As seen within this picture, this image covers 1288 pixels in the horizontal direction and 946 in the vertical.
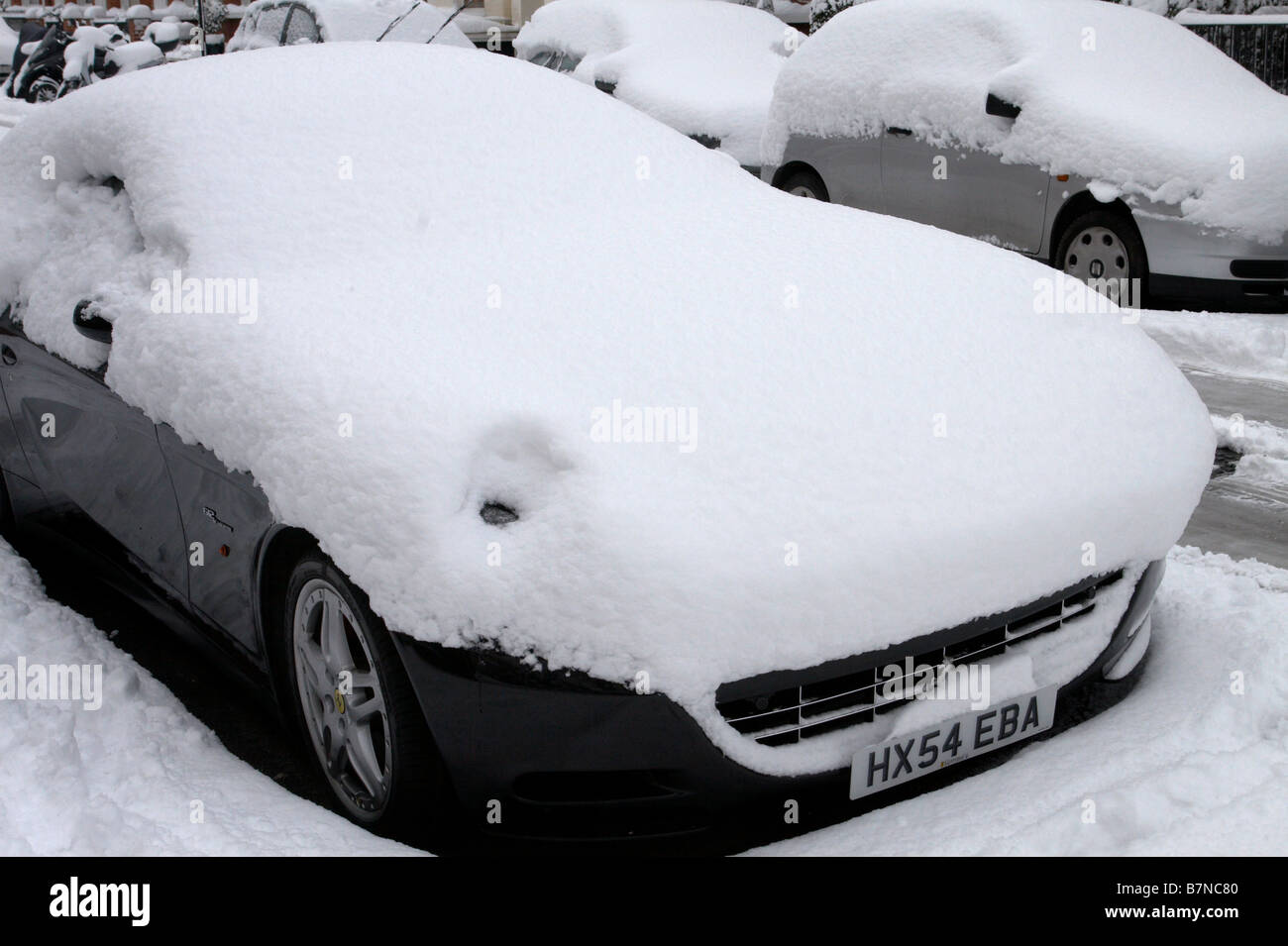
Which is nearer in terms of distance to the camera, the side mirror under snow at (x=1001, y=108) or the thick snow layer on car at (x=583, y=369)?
the thick snow layer on car at (x=583, y=369)

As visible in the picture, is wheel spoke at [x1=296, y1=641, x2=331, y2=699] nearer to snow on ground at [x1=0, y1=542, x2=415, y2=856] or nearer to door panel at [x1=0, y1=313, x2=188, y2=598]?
snow on ground at [x1=0, y1=542, x2=415, y2=856]

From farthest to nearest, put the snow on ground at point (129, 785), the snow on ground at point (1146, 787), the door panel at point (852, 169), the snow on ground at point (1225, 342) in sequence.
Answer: the door panel at point (852, 169)
the snow on ground at point (1225, 342)
the snow on ground at point (129, 785)
the snow on ground at point (1146, 787)

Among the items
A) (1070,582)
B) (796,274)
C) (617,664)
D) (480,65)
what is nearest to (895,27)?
(480,65)

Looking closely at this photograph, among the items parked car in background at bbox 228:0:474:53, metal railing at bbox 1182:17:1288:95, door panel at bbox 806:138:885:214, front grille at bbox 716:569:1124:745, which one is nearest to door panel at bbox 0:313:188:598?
front grille at bbox 716:569:1124:745

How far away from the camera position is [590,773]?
2250 mm

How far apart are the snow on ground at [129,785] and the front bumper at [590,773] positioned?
0.26m

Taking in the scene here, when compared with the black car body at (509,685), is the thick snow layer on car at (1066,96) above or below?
above

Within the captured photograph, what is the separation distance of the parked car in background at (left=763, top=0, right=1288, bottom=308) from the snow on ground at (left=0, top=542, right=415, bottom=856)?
217 inches

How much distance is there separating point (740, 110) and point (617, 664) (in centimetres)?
816

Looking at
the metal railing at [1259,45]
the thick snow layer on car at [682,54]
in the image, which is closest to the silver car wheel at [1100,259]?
the thick snow layer on car at [682,54]

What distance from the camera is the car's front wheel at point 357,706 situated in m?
2.32

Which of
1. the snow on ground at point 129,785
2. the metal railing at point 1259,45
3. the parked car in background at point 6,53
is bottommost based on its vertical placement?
the snow on ground at point 129,785

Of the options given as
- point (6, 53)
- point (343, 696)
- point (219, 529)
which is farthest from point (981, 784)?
point (6, 53)

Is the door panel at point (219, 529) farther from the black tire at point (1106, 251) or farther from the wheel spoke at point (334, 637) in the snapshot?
the black tire at point (1106, 251)
